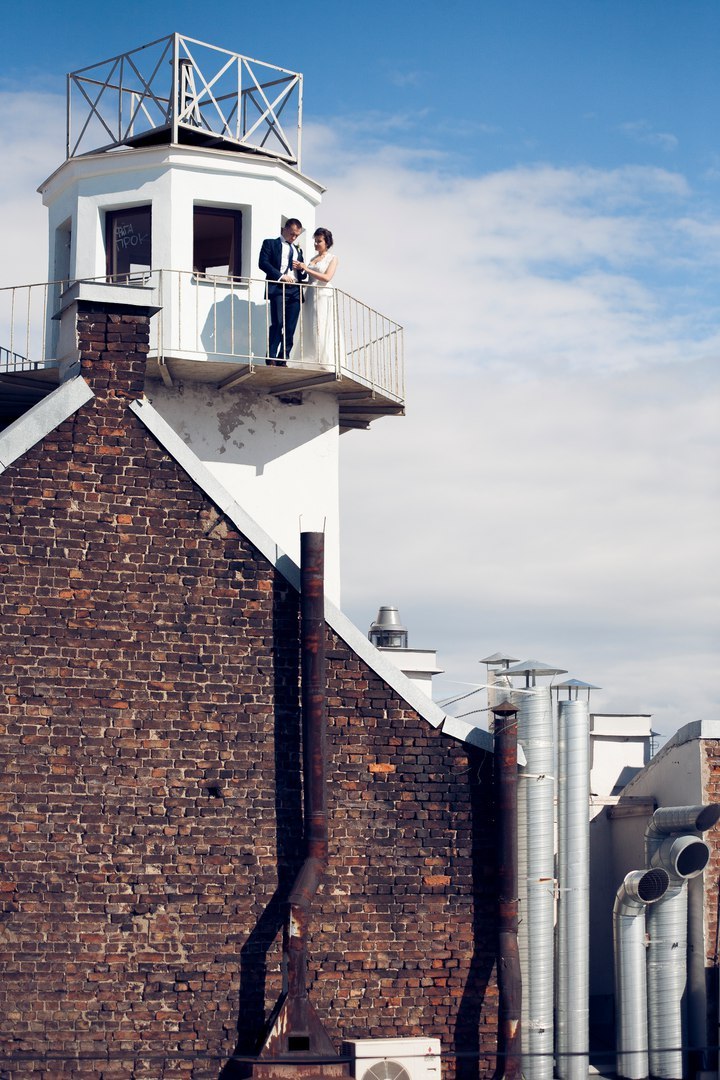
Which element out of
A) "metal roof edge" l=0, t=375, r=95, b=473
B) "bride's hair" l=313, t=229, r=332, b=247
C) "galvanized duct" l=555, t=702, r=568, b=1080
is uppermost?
"bride's hair" l=313, t=229, r=332, b=247

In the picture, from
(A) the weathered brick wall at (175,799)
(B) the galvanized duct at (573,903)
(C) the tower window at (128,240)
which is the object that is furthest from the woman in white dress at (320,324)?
(B) the galvanized duct at (573,903)

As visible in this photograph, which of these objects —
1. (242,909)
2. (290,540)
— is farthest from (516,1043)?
(290,540)

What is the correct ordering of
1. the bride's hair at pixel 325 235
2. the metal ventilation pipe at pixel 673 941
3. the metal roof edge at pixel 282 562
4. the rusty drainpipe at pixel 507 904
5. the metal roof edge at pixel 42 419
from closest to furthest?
the metal roof edge at pixel 42 419
the rusty drainpipe at pixel 507 904
the metal roof edge at pixel 282 562
the metal ventilation pipe at pixel 673 941
the bride's hair at pixel 325 235

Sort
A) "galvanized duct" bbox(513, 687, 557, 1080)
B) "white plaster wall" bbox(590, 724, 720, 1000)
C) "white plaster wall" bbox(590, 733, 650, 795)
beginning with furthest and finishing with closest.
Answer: "white plaster wall" bbox(590, 733, 650, 795), "white plaster wall" bbox(590, 724, 720, 1000), "galvanized duct" bbox(513, 687, 557, 1080)

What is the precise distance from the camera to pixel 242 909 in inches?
551

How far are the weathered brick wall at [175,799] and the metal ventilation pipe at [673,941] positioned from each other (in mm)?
2473

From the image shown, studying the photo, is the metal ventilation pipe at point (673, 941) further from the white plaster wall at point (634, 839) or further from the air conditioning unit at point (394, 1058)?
the air conditioning unit at point (394, 1058)

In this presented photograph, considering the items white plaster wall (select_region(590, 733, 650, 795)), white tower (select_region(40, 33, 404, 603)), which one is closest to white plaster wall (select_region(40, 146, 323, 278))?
white tower (select_region(40, 33, 404, 603))

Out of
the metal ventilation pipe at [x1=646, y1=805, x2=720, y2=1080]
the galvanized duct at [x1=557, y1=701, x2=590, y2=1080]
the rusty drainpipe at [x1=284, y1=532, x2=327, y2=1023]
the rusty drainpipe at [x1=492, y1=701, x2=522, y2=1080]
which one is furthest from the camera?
the metal ventilation pipe at [x1=646, y1=805, x2=720, y2=1080]

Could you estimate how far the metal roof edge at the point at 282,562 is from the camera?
47.6ft

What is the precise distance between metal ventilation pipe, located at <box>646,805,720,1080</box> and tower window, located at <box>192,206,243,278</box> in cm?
871

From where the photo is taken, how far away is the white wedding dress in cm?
1900

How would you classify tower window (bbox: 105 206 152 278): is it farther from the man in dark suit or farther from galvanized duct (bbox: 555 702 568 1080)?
galvanized duct (bbox: 555 702 568 1080)

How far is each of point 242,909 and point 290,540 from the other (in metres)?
6.69
